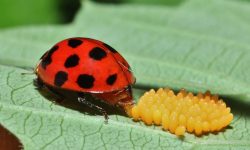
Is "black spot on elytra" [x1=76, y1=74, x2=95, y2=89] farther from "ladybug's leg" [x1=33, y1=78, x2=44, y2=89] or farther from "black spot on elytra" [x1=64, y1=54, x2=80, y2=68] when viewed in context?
"ladybug's leg" [x1=33, y1=78, x2=44, y2=89]

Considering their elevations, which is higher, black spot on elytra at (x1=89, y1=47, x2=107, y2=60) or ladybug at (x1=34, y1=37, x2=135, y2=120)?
black spot on elytra at (x1=89, y1=47, x2=107, y2=60)

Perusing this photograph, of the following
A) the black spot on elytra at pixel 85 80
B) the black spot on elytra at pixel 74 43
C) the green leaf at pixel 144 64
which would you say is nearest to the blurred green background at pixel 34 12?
the green leaf at pixel 144 64

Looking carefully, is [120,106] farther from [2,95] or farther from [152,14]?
[152,14]

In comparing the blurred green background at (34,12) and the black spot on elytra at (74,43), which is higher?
the black spot on elytra at (74,43)

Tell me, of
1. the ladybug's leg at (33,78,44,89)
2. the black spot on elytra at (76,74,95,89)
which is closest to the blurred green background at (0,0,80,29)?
the ladybug's leg at (33,78,44,89)

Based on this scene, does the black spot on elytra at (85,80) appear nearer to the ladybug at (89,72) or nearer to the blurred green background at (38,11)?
the ladybug at (89,72)

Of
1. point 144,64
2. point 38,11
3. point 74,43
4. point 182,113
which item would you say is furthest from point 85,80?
point 38,11

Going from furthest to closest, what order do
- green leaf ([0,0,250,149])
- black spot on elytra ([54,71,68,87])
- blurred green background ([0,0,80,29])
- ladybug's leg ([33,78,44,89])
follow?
1. blurred green background ([0,0,80,29])
2. ladybug's leg ([33,78,44,89])
3. black spot on elytra ([54,71,68,87])
4. green leaf ([0,0,250,149])
